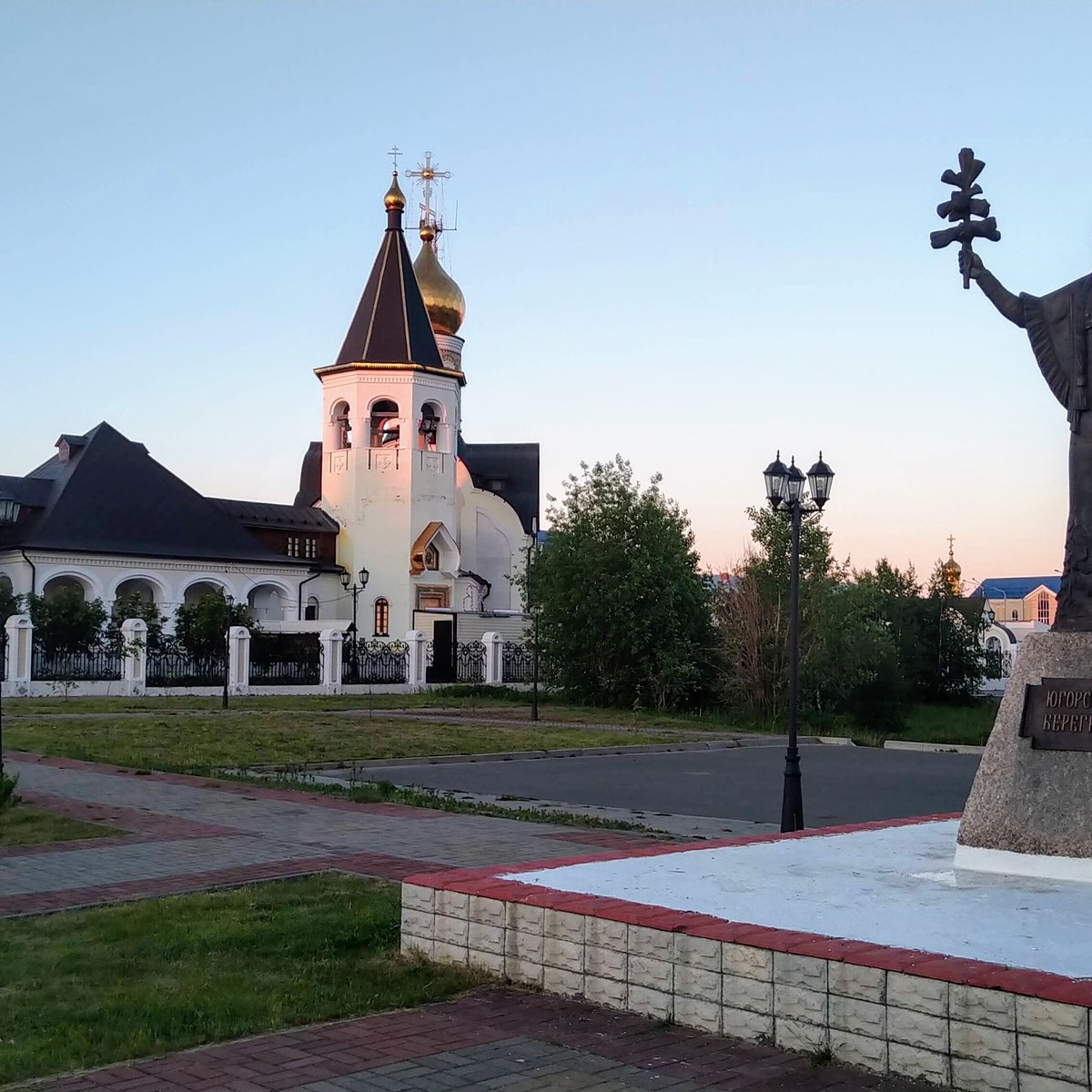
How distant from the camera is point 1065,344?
8.29 metres

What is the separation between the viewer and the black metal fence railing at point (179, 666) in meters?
39.2

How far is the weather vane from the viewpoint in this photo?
8.39 m

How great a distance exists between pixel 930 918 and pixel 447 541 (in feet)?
166

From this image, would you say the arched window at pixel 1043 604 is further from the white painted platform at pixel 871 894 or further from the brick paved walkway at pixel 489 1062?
the brick paved walkway at pixel 489 1062

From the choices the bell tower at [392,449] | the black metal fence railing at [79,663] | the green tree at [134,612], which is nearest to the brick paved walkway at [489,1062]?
the black metal fence railing at [79,663]

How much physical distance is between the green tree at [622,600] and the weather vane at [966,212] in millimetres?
29448

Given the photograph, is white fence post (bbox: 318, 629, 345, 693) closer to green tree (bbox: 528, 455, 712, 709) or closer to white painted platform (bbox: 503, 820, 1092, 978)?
green tree (bbox: 528, 455, 712, 709)

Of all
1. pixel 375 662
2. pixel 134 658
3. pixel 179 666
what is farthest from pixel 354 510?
pixel 134 658

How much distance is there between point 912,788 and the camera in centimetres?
1819

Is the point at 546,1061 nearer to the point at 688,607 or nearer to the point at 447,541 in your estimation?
the point at 688,607

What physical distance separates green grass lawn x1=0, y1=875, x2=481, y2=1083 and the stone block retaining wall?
367 mm

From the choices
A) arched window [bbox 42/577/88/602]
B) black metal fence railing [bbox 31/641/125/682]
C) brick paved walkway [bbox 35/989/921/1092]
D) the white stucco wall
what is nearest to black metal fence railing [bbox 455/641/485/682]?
the white stucco wall

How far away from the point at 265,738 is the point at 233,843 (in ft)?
39.6

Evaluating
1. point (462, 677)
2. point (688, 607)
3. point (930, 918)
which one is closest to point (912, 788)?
point (930, 918)
